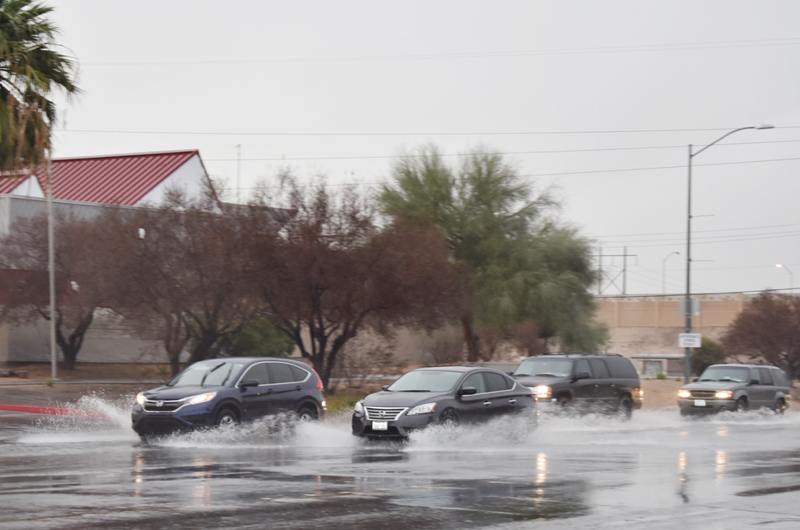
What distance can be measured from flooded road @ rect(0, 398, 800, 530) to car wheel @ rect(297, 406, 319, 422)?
9.9 inches

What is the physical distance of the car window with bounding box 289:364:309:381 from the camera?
19.2 meters

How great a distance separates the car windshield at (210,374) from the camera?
17938mm

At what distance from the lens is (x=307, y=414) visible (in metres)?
19.1

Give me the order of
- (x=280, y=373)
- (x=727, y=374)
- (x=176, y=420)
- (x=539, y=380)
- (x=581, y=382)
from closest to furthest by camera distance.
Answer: (x=176, y=420) < (x=280, y=373) < (x=539, y=380) < (x=581, y=382) < (x=727, y=374)

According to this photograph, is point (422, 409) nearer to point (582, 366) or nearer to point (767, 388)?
point (582, 366)


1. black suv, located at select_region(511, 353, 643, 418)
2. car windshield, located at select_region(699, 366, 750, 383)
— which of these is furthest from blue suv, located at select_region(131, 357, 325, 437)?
car windshield, located at select_region(699, 366, 750, 383)

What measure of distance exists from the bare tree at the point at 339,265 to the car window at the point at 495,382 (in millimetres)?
11156

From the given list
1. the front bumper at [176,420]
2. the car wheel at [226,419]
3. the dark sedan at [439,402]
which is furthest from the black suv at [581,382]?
the front bumper at [176,420]

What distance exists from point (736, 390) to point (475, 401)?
13.2 metres

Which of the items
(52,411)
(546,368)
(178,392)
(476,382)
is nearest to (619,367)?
(546,368)

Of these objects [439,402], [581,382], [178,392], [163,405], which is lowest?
[581,382]

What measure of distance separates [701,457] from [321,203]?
1638cm

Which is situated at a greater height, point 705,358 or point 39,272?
point 39,272

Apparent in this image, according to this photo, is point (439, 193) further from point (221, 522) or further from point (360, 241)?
point (221, 522)
